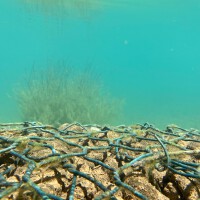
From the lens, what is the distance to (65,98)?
1363 centimetres

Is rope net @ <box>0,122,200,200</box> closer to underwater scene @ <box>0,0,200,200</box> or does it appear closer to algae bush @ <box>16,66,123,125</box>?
underwater scene @ <box>0,0,200,200</box>

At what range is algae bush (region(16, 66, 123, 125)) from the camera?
1312 centimetres

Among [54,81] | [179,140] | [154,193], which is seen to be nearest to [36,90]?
[54,81]

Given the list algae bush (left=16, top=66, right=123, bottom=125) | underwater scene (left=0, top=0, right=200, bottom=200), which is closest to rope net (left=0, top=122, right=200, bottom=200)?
underwater scene (left=0, top=0, right=200, bottom=200)

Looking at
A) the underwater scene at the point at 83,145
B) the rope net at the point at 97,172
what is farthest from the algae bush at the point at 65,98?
the rope net at the point at 97,172

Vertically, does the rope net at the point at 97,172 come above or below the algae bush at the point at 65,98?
below

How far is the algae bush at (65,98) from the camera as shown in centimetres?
1312

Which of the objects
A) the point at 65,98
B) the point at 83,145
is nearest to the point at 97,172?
the point at 83,145

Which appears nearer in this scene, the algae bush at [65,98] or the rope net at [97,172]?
the rope net at [97,172]

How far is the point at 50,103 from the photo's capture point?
13.3 metres

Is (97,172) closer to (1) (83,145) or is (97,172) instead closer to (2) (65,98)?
(1) (83,145)

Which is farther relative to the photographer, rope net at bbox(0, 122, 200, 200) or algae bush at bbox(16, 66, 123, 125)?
algae bush at bbox(16, 66, 123, 125)

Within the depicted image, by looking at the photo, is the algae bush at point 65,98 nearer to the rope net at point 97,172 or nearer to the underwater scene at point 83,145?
the underwater scene at point 83,145

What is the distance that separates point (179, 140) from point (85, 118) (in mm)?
10704
